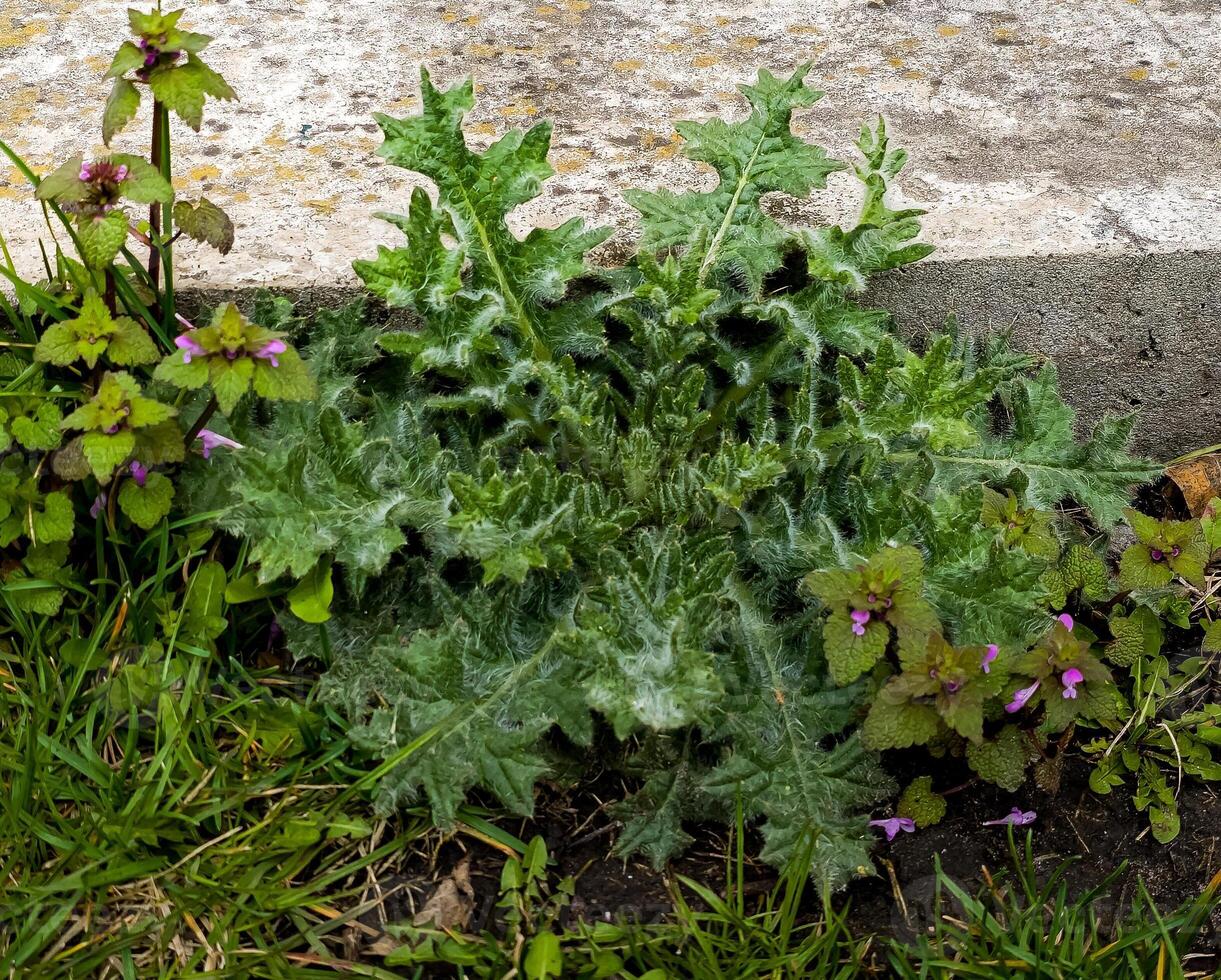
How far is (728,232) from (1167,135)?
1.18 m

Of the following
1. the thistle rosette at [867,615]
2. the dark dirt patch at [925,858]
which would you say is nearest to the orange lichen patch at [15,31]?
the dark dirt patch at [925,858]

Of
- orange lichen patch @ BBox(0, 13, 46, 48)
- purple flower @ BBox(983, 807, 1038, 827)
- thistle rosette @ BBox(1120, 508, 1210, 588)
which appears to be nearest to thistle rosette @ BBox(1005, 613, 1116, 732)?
purple flower @ BBox(983, 807, 1038, 827)

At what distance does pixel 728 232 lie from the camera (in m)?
2.29

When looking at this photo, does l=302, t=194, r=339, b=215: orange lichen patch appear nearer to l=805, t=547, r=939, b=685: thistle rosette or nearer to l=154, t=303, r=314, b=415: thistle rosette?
l=154, t=303, r=314, b=415: thistle rosette

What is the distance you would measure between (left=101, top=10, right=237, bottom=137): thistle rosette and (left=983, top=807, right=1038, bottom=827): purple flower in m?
1.76

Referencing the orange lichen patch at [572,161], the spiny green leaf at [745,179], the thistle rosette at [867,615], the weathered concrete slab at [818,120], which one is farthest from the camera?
the orange lichen patch at [572,161]

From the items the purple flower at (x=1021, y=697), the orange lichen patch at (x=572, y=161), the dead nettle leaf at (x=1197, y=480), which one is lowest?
the dead nettle leaf at (x=1197, y=480)

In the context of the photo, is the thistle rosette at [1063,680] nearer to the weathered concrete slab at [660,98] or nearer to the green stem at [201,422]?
A: the weathered concrete slab at [660,98]

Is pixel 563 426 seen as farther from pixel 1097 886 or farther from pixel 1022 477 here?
pixel 1097 886

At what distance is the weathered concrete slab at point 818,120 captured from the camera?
2.39 metres

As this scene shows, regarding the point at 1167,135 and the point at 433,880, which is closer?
the point at 433,880

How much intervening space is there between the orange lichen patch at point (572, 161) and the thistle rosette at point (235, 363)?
0.96 metres

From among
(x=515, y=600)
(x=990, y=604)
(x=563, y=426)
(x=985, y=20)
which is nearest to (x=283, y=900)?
(x=515, y=600)

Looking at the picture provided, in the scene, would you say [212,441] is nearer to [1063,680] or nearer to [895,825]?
[895,825]
